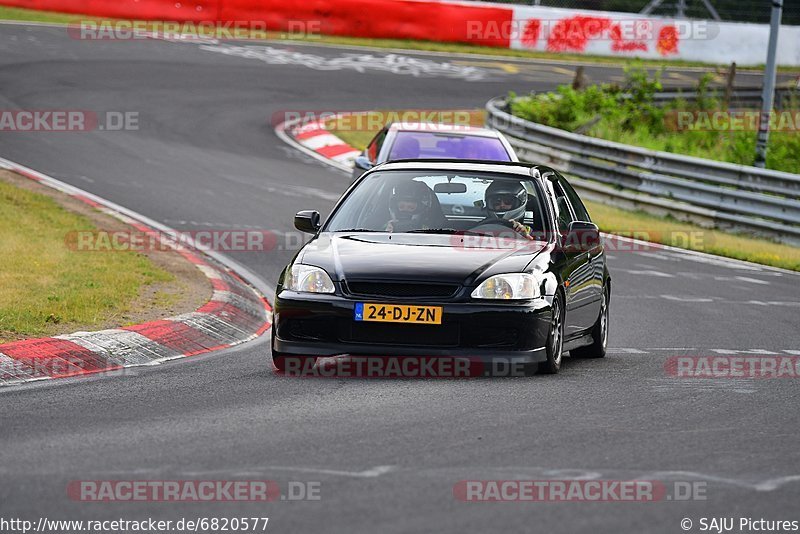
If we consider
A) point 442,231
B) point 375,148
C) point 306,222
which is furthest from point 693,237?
point 306,222

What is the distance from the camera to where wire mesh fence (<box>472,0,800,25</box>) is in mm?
38888

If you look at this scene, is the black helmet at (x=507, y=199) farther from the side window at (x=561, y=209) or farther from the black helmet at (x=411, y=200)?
the black helmet at (x=411, y=200)

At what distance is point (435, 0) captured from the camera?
125 ft

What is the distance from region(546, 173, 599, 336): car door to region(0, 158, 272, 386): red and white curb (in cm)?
258

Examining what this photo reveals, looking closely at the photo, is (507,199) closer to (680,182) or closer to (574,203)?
(574,203)

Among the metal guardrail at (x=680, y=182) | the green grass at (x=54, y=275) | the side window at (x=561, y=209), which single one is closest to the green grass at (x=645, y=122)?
the metal guardrail at (x=680, y=182)

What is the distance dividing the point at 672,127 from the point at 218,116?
9820mm

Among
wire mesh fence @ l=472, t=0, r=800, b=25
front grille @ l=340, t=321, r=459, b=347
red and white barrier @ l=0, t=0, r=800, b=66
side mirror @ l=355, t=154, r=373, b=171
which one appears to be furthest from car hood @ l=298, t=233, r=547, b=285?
wire mesh fence @ l=472, t=0, r=800, b=25

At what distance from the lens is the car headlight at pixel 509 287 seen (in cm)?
848

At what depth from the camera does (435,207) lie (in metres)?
9.69

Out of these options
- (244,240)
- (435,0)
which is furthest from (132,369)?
(435,0)

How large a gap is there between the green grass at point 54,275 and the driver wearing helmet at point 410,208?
228 cm

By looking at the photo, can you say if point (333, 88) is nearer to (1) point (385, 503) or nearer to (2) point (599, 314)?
(2) point (599, 314)

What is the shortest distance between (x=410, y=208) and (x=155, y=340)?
6.58ft
